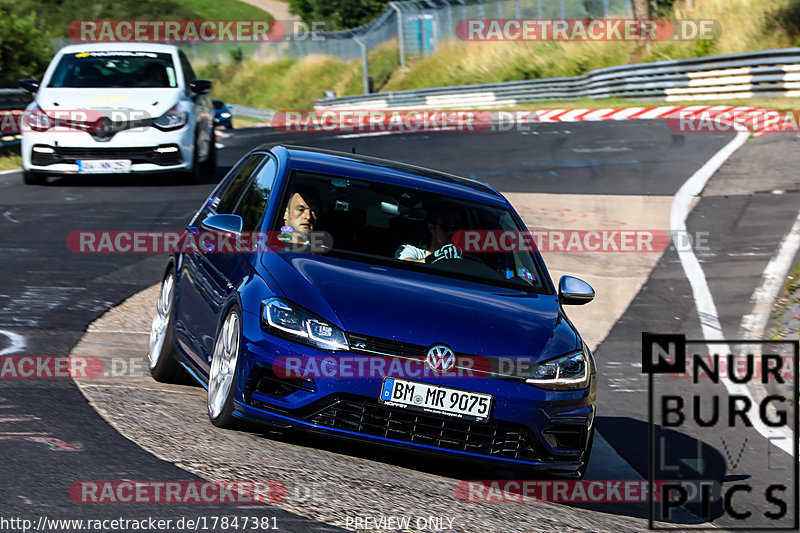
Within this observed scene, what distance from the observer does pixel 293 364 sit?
551cm

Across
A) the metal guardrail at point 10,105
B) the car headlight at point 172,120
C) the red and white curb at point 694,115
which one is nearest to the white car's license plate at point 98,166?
the car headlight at point 172,120

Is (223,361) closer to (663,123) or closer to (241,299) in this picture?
(241,299)

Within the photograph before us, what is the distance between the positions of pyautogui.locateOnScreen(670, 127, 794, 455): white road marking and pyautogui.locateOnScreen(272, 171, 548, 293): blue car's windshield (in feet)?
6.52

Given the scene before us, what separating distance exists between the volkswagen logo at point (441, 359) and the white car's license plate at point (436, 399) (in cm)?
9

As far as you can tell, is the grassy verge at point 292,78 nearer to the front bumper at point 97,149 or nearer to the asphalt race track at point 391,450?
the asphalt race track at point 391,450

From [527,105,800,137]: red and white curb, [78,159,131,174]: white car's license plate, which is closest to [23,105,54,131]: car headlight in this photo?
[78,159,131,174]: white car's license plate

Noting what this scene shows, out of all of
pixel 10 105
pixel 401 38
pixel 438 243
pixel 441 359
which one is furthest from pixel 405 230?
pixel 401 38

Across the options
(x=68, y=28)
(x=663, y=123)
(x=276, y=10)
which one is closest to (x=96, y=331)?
(x=663, y=123)

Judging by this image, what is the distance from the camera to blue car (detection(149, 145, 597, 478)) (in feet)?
18.1

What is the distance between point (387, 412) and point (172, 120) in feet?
35.1

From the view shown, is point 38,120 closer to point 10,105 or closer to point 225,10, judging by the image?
point 10,105

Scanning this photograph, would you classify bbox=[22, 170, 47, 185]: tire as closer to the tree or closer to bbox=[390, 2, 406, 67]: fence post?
the tree

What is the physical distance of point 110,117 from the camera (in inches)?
595

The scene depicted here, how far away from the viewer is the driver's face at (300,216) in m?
6.57
